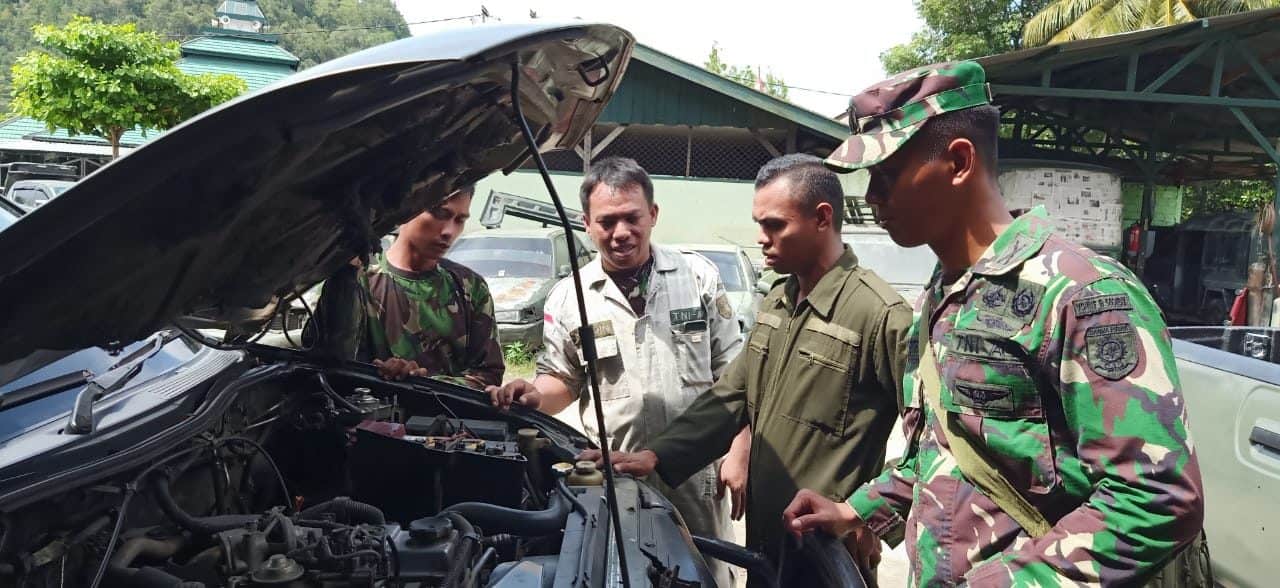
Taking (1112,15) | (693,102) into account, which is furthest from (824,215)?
(1112,15)

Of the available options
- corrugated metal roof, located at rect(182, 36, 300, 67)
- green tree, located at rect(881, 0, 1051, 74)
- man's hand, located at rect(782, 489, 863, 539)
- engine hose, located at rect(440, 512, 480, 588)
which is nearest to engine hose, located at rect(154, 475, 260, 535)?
engine hose, located at rect(440, 512, 480, 588)

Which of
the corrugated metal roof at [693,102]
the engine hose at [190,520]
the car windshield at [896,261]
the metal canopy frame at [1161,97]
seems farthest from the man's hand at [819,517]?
the corrugated metal roof at [693,102]

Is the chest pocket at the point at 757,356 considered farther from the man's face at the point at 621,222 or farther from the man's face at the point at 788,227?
the man's face at the point at 621,222

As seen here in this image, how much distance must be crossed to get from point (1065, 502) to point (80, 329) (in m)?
1.66

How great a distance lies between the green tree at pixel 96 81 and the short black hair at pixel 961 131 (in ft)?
53.8

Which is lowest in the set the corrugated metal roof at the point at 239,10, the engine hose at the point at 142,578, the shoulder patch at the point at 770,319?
the engine hose at the point at 142,578

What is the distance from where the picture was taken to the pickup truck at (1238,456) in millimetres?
2467

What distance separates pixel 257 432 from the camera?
2236mm

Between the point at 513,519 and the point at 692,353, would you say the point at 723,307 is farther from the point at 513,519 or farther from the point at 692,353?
the point at 513,519

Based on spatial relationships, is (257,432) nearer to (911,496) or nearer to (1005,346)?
(911,496)

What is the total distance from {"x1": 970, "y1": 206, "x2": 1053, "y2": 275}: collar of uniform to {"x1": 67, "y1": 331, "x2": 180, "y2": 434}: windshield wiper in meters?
1.75

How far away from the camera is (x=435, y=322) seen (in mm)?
3139

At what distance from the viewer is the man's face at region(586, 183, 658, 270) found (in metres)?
2.64

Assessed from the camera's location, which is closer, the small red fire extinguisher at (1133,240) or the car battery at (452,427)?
the car battery at (452,427)
